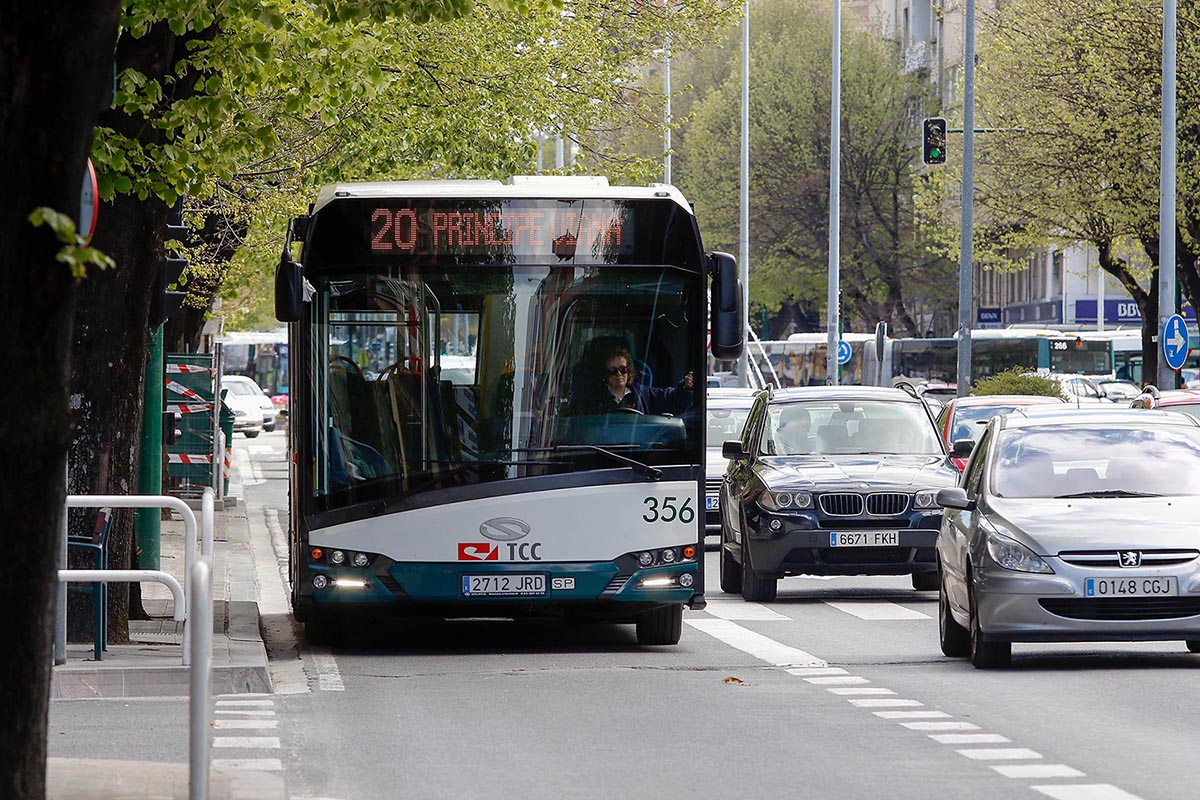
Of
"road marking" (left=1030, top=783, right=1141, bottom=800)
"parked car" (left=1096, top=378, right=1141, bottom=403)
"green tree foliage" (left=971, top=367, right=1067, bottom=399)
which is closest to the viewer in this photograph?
"road marking" (left=1030, top=783, right=1141, bottom=800)

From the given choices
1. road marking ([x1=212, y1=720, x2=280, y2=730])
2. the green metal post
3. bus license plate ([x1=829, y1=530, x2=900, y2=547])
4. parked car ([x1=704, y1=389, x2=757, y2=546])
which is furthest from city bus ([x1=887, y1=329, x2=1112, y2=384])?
road marking ([x1=212, y1=720, x2=280, y2=730])

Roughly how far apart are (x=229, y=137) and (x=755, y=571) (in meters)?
6.27

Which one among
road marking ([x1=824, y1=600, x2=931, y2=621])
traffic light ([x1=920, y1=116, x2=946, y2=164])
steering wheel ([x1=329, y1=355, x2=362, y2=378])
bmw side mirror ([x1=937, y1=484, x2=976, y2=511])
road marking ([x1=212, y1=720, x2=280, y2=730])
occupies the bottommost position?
road marking ([x1=824, y1=600, x2=931, y2=621])

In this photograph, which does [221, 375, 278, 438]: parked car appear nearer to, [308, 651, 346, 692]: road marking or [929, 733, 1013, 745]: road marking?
[308, 651, 346, 692]: road marking

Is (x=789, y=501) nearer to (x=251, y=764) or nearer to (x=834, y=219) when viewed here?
(x=251, y=764)

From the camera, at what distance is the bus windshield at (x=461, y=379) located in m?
13.9

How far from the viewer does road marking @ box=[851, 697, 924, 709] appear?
37.9ft

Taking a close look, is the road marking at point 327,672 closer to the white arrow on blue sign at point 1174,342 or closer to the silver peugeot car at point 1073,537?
the silver peugeot car at point 1073,537

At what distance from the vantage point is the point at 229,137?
14.5 metres

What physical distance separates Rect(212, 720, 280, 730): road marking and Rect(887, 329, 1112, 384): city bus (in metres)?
54.4

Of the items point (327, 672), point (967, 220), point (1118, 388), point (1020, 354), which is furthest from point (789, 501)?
point (1020, 354)

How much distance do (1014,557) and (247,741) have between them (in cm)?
470

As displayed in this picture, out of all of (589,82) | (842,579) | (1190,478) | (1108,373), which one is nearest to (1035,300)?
(1108,373)

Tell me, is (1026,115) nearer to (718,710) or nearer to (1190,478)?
(1190,478)
